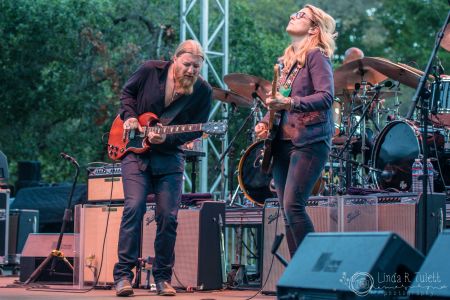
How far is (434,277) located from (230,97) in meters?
7.02

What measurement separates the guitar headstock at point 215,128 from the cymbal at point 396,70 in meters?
2.98

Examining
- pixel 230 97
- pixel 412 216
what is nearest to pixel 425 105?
pixel 412 216

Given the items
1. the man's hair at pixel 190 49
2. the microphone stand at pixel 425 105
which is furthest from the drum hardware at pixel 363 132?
the microphone stand at pixel 425 105

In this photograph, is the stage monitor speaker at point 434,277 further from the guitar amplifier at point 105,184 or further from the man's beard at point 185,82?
the guitar amplifier at point 105,184

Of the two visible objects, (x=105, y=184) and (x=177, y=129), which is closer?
(x=177, y=129)

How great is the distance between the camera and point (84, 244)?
8727mm

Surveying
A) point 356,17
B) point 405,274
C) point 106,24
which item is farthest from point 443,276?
point 356,17

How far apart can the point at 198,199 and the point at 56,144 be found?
10.4 metres

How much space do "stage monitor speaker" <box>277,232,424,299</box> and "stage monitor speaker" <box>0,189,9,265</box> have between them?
732 cm

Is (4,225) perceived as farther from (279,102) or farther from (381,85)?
(279,102)

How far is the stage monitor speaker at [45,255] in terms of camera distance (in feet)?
29.5

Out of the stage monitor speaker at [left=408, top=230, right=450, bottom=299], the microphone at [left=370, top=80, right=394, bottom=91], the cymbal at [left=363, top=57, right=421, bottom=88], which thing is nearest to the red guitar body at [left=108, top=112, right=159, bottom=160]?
the stage monitor speaker at [left=408, top=230, right=450, bottom=299]

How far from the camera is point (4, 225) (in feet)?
37.8

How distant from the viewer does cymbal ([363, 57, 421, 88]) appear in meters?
9.40
